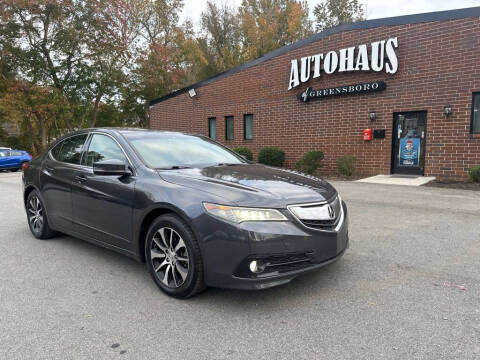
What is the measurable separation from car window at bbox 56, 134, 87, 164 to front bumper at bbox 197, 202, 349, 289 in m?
2.43

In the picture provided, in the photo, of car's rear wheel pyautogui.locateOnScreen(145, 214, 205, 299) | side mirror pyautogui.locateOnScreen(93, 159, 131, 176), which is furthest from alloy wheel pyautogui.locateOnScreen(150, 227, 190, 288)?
side mirror pyautogui.locateOnScreen(93, 159, 131, 176)

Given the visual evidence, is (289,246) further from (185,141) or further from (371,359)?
(185,141)

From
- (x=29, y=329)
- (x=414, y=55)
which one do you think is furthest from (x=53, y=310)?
(x=414, y=55)

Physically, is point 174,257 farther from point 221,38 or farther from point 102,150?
point 221,38

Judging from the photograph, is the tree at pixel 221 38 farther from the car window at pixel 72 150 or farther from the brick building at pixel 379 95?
the car window at pixel 72 150

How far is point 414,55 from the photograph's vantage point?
1130 cm

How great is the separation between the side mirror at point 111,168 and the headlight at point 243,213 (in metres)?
1.14

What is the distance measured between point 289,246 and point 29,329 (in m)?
2.04

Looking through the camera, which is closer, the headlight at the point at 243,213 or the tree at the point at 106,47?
the headlight at the point at 243,213

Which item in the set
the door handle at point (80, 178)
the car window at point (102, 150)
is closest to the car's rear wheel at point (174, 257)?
the car window at point (102, 150)

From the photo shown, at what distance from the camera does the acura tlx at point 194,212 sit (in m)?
2.84

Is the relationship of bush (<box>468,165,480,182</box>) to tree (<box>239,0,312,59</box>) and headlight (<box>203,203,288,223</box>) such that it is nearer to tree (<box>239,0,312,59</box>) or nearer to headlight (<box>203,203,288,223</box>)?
headlight (<box>203,203,288,223</box>)

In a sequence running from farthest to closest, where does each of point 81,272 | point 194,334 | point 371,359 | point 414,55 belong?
1. point 414,55
2. point 81,272
3. point 194,334
4. point 371,359

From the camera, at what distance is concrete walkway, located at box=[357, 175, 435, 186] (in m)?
10.3
